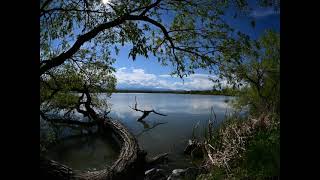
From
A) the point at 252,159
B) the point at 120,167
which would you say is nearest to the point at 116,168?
the point at 120,167

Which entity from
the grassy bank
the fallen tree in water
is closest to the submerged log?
the fallen tree in water

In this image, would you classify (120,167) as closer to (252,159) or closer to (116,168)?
(116,168)

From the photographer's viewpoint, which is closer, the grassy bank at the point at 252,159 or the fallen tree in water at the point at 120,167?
the grassy bank at the point at 252,159

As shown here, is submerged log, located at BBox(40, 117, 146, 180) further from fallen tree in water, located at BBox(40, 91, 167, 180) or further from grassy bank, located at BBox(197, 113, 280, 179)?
grassy bank, located at BBox(197, 113, 280, 179)

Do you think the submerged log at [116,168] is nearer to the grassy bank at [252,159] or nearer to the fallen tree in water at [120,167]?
the fallen tree in water at [120,167]

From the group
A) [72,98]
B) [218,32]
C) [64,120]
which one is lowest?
[64,120]

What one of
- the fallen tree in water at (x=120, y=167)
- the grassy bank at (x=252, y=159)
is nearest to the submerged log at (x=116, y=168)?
the fallen tree in water at (x=120, y=167)

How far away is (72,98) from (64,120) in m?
3.35
